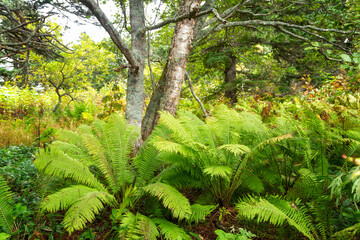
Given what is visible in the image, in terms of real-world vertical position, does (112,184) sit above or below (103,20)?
below

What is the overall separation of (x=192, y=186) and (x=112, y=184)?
30.9 inches

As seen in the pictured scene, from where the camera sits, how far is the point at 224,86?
303 inches

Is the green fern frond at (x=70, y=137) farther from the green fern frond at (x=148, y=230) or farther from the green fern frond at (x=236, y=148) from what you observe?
the green fern frond at (x=236, y=148)

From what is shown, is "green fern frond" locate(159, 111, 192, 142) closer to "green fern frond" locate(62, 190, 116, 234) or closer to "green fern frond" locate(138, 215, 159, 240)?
"green fern frond" locate(138, 215, 159, 240)

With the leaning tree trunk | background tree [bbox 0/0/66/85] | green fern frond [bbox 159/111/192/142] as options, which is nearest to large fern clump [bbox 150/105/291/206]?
green fern frond [bbox 159/111/192/142]

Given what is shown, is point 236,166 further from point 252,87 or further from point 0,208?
point 252,87

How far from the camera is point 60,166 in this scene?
1683 mm

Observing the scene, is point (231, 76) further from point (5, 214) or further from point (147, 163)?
point (5, 214)

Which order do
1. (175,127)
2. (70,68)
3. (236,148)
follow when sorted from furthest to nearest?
(70,68), (175,127), (236,148)

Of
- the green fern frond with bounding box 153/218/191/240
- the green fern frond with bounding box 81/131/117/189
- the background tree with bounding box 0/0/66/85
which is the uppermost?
the background tree with bounding box 0/0/66/85

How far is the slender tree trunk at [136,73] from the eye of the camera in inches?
146

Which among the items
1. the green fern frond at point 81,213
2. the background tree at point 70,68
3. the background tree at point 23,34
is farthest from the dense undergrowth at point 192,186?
the background tree at point 70,68

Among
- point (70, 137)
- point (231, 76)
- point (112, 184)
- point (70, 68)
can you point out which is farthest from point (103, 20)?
point (70, 68)

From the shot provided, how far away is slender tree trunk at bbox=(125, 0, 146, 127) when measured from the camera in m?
3.71
